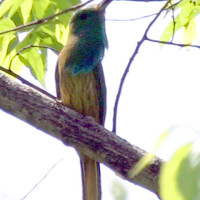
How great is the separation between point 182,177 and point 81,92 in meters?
2.23

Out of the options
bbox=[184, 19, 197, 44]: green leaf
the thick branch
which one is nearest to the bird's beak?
bbox=[184, 19, 197, 44]: green leaf

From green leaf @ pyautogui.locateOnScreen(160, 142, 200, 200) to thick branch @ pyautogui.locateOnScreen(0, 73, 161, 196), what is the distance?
1.04 metres

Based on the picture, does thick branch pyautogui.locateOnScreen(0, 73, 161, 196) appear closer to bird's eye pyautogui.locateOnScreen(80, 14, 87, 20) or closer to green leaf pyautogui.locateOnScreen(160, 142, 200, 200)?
green leaf pyautogui.locateOnScreen(160, 142, 200, 200)

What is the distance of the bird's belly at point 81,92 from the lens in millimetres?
2914

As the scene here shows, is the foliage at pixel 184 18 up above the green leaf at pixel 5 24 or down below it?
below

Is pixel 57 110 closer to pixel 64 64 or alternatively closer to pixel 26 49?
pixel 26 49

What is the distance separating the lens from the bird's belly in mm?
2914

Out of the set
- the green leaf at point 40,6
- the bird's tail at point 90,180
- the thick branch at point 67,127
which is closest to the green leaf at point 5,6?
the green leaf at point 40,6

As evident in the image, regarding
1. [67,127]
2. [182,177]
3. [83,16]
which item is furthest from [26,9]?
[182,177]

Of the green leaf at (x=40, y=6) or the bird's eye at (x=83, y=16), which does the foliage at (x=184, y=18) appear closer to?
the green leaf at (x=40, y=6)

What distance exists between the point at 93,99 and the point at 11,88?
1.10m

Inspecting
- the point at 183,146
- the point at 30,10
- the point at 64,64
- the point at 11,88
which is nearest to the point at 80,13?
the point at 64,64

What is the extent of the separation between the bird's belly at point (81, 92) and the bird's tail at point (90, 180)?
327 millimetres

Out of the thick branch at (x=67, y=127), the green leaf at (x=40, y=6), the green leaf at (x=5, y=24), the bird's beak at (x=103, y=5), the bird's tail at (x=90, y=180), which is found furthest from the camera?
the bird's beak at (x=103, y=5)
